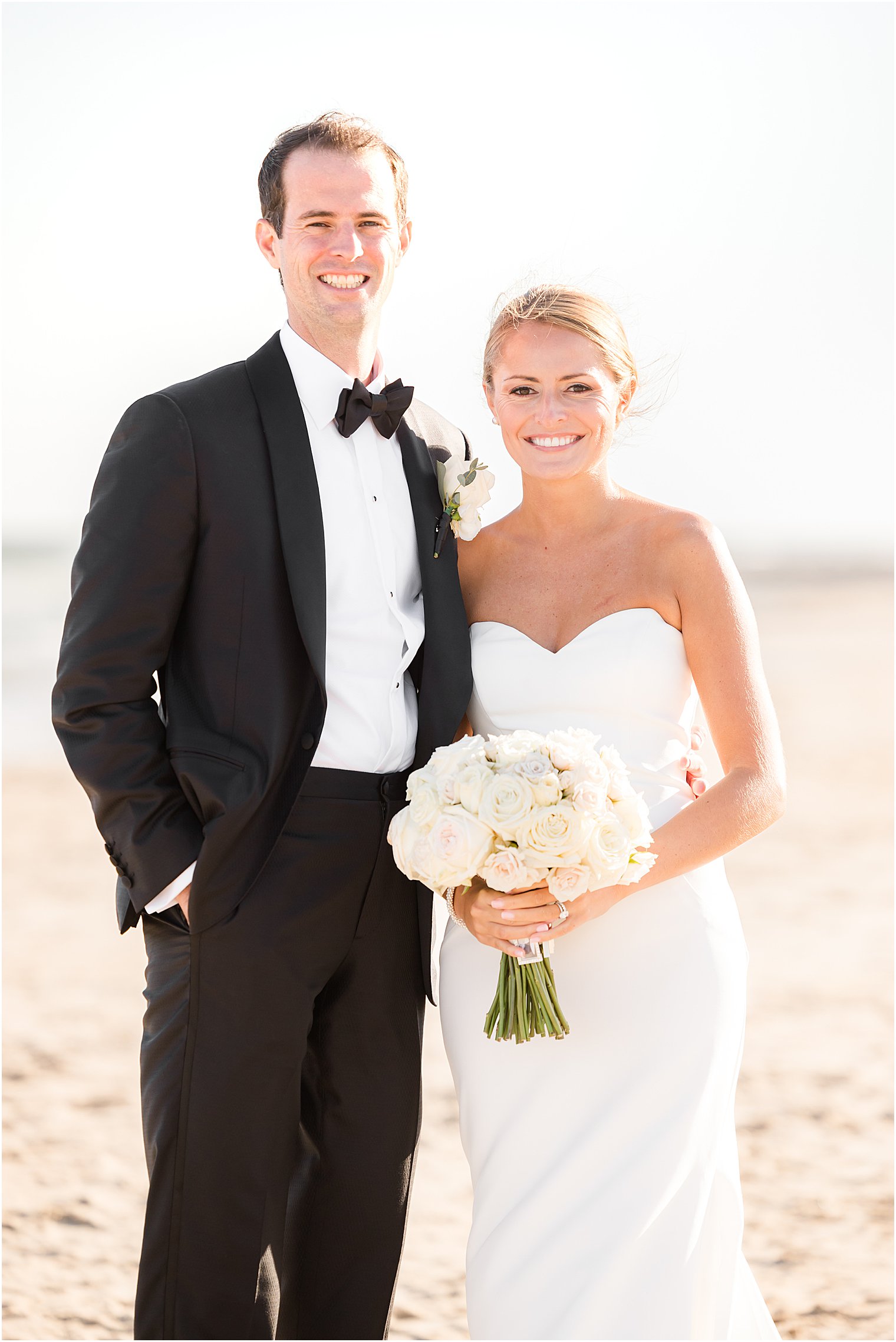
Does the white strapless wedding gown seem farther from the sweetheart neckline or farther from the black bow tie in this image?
the black bow tie

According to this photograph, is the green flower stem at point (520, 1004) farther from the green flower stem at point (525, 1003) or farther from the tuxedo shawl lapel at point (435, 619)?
the tuxedo shawl lapel at point (435, 619)

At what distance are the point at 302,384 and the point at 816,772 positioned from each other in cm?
1209

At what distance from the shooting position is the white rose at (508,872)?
2.66 meters

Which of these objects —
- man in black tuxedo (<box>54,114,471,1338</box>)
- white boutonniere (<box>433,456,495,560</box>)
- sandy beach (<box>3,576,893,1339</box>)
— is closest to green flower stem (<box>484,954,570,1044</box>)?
man in black tuxedo (<box>54,114,471,1338</box>)

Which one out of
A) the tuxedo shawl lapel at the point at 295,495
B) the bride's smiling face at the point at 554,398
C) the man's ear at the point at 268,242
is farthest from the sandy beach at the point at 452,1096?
the man's ear at the point at 268,242

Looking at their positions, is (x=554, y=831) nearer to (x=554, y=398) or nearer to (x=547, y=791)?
(x=547, y=791)

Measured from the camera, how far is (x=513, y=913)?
9.20 ft

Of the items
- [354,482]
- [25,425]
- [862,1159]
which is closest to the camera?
[354,482]

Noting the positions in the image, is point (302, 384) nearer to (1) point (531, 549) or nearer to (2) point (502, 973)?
(1) point (531, 549)

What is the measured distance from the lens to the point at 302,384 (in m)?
3.23

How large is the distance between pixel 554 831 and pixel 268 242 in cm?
188

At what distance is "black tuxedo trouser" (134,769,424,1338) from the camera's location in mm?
2906

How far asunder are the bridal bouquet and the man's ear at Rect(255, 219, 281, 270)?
153cm

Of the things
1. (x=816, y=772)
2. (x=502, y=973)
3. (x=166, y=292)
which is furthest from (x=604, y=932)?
(x=166, y=292)
